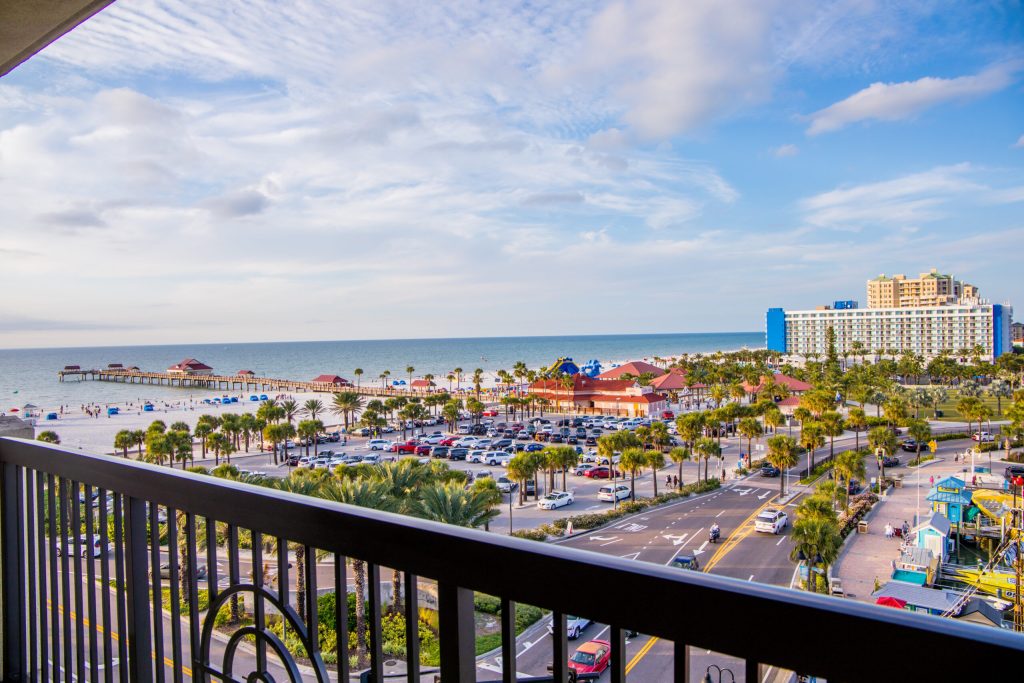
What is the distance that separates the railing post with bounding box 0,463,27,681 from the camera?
2.08m

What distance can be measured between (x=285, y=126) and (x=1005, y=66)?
47.7 m

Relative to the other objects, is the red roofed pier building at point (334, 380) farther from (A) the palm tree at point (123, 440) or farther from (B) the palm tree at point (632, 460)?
(B) the palm tree at point (632, 460)

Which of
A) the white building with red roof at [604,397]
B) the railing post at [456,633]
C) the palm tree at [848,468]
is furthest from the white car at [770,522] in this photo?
the white building with red roof at [604,397]

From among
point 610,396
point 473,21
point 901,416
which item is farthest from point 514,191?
point 473,21

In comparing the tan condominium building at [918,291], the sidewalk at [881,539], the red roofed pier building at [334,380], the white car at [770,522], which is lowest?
the sidewalk at [881,539]

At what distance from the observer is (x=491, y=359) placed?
4756 inches

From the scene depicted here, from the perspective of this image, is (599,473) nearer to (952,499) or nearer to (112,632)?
(952,499)

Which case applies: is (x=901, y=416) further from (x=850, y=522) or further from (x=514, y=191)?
(x=514, y=191)

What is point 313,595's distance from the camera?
1.12m

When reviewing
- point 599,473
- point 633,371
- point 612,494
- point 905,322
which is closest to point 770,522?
point 612,494

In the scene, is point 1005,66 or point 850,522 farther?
point 1005,66

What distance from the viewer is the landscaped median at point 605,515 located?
58.0ft

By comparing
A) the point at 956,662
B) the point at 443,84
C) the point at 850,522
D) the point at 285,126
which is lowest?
the point at 850,522

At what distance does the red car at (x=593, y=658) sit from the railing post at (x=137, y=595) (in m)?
1.06
